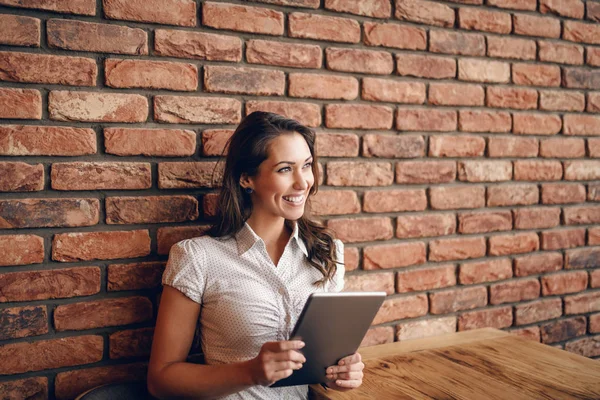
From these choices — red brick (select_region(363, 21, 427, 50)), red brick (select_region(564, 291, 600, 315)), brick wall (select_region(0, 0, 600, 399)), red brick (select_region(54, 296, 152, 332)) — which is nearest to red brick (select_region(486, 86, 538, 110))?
brick wall (select_region(0, 0, 600, 399))

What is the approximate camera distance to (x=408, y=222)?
6.36 feet

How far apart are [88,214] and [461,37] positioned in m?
1.46

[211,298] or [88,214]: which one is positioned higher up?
[88,214]

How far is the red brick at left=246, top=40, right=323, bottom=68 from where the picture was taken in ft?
5.44

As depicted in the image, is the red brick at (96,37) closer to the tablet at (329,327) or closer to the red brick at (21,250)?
the red brick at (21,250)

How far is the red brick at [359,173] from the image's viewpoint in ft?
5.91

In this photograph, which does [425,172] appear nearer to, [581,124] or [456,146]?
[456,146]

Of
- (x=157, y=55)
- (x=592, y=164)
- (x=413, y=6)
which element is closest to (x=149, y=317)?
(x=157, y=55)

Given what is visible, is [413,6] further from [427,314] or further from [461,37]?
[427,314]

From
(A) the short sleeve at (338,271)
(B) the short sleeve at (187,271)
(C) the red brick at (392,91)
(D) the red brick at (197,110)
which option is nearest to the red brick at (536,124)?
(C) the red brick at (392,91)

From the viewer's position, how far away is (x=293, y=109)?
173 cm

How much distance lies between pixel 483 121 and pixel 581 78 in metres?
0.56

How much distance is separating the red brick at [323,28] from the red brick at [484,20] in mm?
463

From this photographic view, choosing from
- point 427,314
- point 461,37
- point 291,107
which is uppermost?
point 461,37
